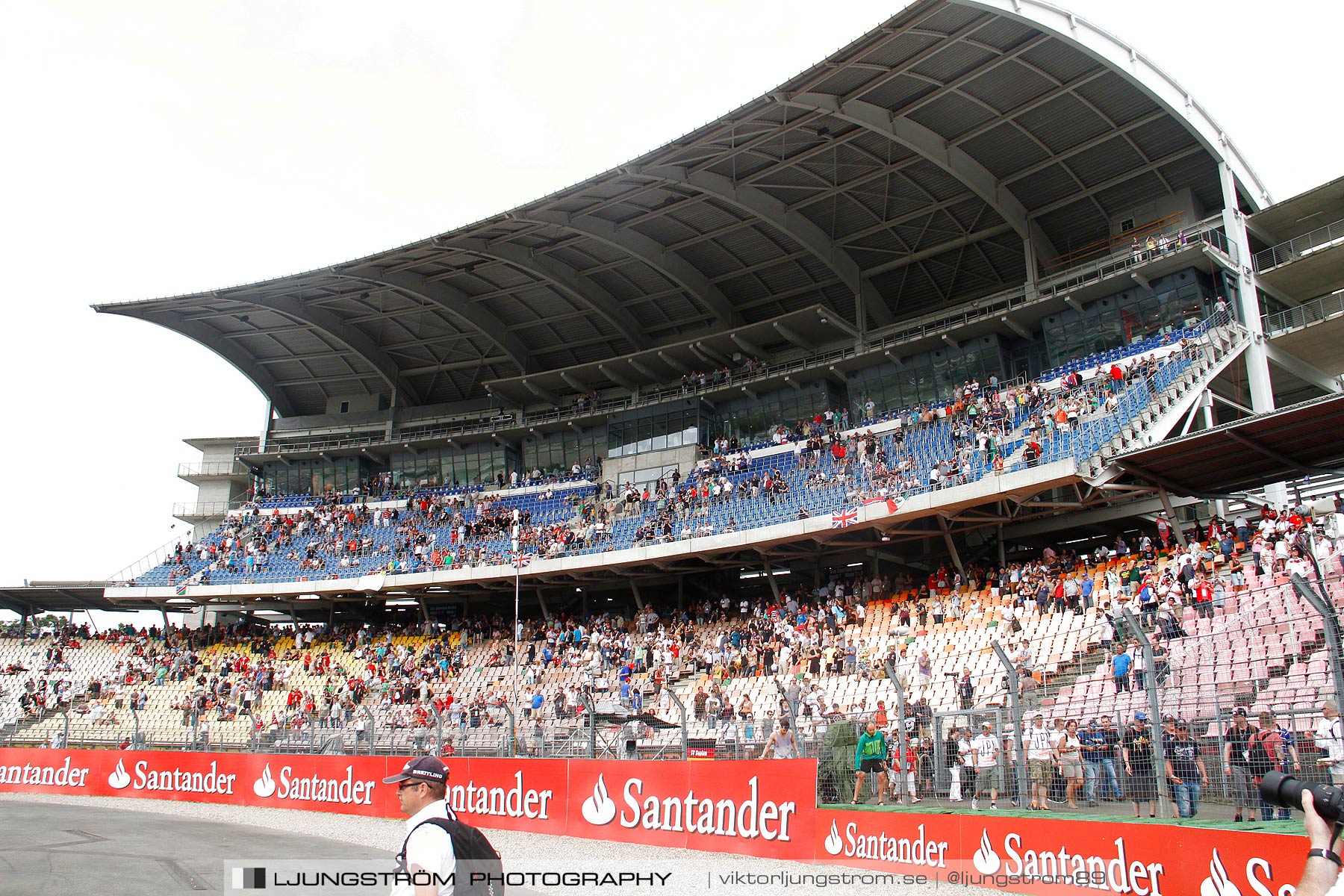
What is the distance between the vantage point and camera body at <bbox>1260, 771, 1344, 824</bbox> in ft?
13.0

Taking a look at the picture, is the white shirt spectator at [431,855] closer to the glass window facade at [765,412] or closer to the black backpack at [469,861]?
the black backpack at [469,861]

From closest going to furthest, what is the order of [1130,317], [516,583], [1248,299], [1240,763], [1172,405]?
[1240,763] → [1172,405] → [1248,299] → [1130,317] → [516,583]

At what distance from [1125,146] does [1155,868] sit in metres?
26.7

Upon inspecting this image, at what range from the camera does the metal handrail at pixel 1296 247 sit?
2836 centimetres

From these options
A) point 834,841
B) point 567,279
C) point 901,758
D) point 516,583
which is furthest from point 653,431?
point 834,841

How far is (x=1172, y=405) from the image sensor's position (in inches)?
922

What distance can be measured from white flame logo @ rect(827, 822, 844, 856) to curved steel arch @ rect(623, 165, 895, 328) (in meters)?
23.6

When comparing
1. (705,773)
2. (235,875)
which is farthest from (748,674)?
(235,875)

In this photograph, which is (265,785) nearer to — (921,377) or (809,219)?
(921,377)

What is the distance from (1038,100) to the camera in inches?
1125

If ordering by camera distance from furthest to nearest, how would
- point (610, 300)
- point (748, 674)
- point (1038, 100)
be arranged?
point (610, 300) → point (1038, 100) → point (748, 674)

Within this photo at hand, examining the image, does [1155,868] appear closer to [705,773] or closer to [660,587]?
[705,773]

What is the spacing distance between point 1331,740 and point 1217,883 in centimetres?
170

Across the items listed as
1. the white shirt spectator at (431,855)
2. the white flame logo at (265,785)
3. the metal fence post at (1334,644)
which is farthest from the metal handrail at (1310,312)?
the white shirt spectator at (431,855)
